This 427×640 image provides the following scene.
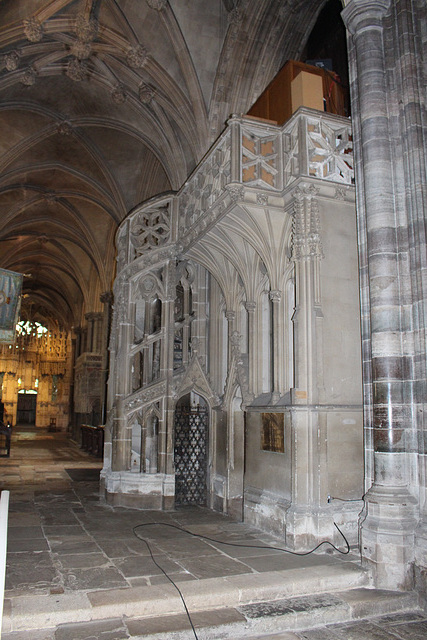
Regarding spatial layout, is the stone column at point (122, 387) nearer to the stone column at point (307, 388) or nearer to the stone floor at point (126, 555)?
the stone floor at point (126, 555)

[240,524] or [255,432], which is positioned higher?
[255,432]

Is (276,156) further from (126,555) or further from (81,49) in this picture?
(81,49)

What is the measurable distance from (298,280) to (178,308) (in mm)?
4439

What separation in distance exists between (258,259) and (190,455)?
3.59 meters

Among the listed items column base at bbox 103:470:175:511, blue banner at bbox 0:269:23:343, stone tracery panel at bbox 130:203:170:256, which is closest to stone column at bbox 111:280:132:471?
column base at bbox 103:470:175:511

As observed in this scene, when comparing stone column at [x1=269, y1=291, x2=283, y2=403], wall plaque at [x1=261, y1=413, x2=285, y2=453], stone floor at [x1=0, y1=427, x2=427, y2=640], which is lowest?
stone floor at [x1=0, y1=427, x2=427, y2=640]

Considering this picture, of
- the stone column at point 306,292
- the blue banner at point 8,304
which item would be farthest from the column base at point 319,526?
the blue banner at point 8,304

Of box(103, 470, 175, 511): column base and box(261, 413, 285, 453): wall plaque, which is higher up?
box(261, 413, 285, 453): wall plaque

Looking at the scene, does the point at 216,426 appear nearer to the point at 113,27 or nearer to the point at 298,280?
the point at 298,280

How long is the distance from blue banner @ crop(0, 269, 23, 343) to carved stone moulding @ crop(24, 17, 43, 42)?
518 centimetres

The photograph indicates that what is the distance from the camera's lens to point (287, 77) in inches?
294

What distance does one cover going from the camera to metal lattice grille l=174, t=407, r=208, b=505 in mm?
9047

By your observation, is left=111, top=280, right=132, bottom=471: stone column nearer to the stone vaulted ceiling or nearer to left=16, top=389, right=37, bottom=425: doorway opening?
the stone vaulted ceiling

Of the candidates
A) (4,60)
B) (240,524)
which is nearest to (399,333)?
(240,524)
